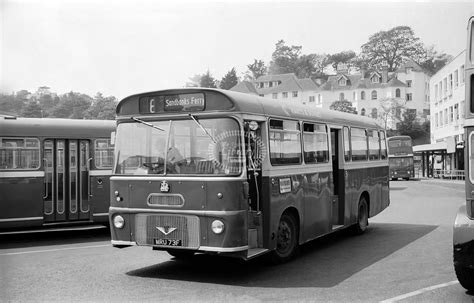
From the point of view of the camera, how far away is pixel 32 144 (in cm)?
1200

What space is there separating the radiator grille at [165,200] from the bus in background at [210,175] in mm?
15

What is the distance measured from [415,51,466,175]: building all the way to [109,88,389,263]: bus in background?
38014 mm

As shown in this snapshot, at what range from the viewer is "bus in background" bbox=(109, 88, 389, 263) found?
769 centimetres

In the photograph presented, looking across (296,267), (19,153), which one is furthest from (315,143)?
(19,153)

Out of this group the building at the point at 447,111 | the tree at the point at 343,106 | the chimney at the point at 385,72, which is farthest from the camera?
the chimney at the point at 385,72

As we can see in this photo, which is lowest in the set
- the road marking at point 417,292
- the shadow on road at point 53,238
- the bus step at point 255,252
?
the road marking at point 417,292

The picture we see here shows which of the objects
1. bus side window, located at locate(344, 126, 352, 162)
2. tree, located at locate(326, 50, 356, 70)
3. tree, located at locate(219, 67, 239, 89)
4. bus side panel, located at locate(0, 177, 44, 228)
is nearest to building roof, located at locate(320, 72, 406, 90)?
tree, located at locate(326, 50, 356, 70)

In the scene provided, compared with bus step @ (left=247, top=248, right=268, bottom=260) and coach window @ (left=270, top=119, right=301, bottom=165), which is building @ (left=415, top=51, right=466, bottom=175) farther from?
bus step @ (left=247, top=248, right=268, bottom=260)

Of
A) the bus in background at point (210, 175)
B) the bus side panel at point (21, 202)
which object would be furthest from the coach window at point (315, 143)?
the bus side panel at point (21, 202)

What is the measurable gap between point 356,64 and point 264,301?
110760 mm

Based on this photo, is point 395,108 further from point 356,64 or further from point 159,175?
point 159,175

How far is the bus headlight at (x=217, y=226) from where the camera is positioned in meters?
7.56

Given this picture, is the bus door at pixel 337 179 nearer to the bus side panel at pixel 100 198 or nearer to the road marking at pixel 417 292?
the road marking at pixel 417 292

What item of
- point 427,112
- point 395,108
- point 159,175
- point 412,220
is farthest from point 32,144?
point 427,112
